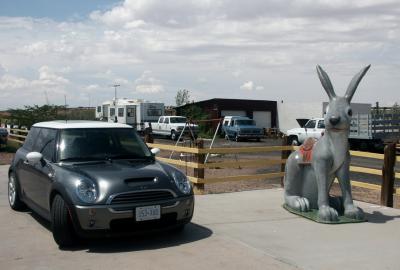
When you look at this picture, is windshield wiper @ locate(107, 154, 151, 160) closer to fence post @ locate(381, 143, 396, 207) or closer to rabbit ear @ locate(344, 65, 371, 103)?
rabbit ear @ locate(344, 65, 371, 103)

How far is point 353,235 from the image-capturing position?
6.89 m

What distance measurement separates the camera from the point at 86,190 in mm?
6051

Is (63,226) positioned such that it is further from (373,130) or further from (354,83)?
(373,130)

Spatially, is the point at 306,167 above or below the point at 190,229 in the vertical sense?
above

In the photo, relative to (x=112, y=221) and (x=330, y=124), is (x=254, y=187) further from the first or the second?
(x=112, y=221)

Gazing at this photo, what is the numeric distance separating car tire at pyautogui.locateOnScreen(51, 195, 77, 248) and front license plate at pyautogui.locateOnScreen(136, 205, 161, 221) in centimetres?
81

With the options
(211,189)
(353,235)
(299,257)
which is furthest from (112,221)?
(211,189)

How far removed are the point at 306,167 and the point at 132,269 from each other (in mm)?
3984

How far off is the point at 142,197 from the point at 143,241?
72cm

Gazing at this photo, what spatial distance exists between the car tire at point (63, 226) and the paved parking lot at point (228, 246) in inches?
5.1

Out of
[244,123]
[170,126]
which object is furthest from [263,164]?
[244,123]

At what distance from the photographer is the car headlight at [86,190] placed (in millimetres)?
5988

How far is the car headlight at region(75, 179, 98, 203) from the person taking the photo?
19.6ft

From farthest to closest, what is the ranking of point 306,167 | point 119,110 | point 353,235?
point 119,110 < point 306,167 < point 353,235
